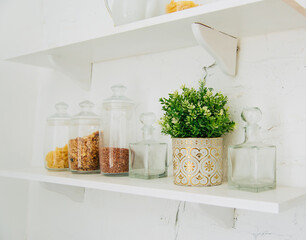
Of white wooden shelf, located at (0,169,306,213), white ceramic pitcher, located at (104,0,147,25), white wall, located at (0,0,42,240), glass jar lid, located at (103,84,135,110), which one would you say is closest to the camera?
white wooden shelf, located at (0,169,306,213)

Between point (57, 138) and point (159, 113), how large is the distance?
329 mm

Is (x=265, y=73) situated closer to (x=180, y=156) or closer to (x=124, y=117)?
(x=180, y=156)

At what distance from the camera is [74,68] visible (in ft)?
3.94

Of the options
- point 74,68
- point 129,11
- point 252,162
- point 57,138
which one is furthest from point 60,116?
point 252,162

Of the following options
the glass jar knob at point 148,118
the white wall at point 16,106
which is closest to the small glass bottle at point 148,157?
the glass jar knob at point 148,118

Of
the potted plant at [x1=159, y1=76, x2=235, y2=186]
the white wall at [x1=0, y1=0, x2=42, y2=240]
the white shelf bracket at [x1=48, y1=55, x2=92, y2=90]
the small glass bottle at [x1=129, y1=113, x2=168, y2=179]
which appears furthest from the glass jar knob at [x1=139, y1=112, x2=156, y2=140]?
the white wall at [x1=0, y1=0, x2=42, y2=240]

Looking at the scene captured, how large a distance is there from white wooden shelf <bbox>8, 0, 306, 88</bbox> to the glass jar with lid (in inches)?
6.7

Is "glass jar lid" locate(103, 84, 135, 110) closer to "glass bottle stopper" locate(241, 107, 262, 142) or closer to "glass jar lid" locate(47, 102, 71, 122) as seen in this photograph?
"glass jar lid" locate(47, 102, 71, 122)

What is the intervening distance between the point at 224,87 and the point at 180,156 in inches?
9.1

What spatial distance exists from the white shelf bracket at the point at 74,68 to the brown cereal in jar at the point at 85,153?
25cm

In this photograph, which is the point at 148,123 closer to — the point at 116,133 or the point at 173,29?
the point at 116,133

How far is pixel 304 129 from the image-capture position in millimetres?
800

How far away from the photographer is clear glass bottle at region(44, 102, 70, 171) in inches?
43.9

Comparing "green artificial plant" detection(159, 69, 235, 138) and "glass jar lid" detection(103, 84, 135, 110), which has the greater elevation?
"glass jar lid" detection(103, 84, 135, 110)
